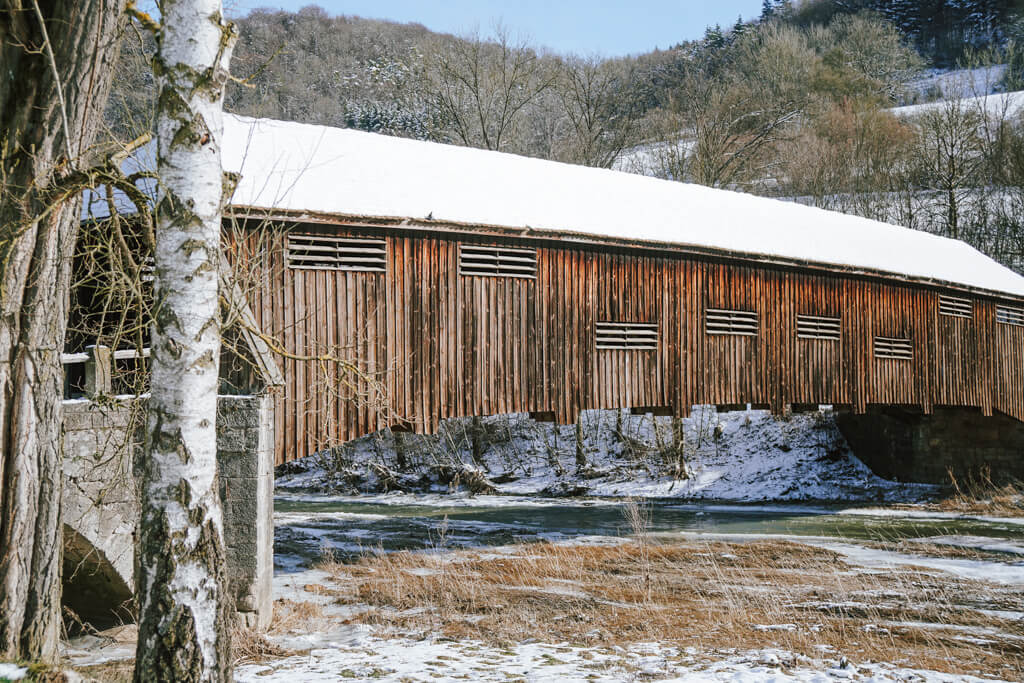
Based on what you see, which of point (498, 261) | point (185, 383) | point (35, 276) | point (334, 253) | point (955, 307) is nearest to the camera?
point (185, 383)

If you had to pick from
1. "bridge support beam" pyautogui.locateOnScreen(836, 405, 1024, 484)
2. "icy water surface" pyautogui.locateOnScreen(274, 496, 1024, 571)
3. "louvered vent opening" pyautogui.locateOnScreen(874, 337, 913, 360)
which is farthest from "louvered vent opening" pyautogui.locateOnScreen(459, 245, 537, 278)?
"bridge support beam" pyautogui.locateOnScreen(836, 405, 1024, 484)

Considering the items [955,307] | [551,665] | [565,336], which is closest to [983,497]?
[955,307]

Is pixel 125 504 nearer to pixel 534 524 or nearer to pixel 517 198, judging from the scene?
pixel 517 198

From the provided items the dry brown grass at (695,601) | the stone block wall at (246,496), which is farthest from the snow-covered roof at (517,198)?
the dry brown grass at (695,601)

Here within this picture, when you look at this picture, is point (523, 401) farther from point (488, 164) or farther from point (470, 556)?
point (488, 164)

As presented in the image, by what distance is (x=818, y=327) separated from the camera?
48.2ft

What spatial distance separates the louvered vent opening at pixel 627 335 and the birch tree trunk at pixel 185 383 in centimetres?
816

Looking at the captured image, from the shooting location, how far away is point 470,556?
12.6m

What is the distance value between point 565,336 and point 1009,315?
11727 mm

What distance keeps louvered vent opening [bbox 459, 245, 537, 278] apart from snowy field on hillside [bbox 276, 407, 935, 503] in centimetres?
922

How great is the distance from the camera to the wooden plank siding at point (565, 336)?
9.62m

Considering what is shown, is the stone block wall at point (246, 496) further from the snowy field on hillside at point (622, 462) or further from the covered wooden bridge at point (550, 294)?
the snowy field on hillside at point (622, 462)

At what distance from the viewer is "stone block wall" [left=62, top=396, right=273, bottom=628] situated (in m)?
7.49

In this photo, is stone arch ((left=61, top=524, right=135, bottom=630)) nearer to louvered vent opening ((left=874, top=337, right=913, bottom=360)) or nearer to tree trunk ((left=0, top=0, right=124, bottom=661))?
tree trunk ((left=0, top=0, right=124, bottom=661))
